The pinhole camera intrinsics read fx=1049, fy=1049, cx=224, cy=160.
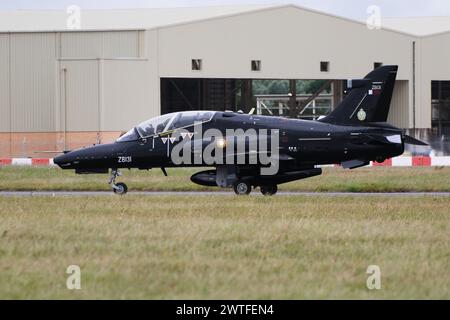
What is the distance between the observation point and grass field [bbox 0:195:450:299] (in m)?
11.2

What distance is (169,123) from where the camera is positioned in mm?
26969

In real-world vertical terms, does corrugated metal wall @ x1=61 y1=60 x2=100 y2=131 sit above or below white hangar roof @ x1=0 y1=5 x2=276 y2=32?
below

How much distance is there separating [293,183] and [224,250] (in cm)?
1847

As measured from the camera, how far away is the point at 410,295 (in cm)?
1092

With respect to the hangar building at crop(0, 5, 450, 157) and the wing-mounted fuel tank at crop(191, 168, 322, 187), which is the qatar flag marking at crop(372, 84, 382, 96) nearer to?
the wing-mounted fuel tank at crop(191, 168, 322, 187)

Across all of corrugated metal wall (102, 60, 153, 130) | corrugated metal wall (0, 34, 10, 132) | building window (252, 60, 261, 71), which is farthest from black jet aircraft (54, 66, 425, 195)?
corrugated metal wall (0, 34, 10, 132)

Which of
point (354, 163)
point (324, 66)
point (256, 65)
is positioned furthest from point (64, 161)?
point (324, 66)

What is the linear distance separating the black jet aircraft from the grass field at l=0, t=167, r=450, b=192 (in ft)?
10.6

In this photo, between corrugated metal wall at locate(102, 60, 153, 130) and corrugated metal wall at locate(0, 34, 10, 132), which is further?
corrugated metal wall at locate(0, 34, 10, 132)

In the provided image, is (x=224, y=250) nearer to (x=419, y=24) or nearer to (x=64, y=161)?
(x=64, y=161)

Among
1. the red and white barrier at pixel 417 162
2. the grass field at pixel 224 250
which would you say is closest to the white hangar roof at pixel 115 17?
the red and white barrier at pixel 417 162

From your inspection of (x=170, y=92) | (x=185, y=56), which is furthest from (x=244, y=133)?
(x=170, y=92)

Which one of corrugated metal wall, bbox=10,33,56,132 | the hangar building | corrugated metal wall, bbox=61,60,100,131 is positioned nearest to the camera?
corrugated metal wall, bbox=61,60,100,131

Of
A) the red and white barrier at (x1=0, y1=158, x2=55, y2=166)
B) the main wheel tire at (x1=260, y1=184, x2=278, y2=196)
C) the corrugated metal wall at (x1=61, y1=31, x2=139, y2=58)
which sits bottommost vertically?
the main wheel tire at (x1=260, y1=184, x2=278, y2=196)
